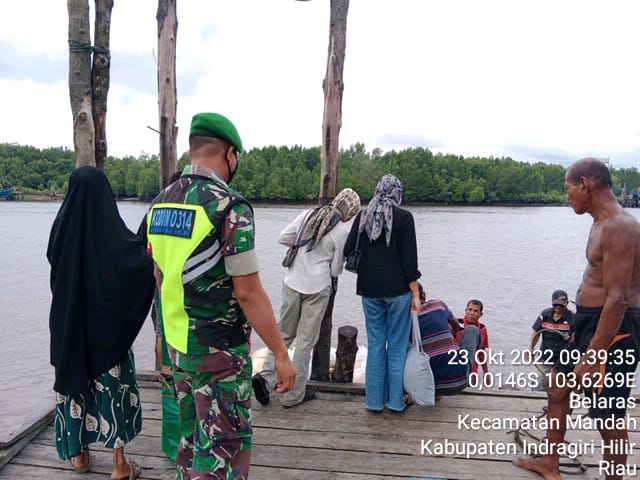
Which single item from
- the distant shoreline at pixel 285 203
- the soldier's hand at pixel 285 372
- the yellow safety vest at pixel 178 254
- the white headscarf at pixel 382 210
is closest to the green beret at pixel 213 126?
the yellow safety vest at pixel 178 254

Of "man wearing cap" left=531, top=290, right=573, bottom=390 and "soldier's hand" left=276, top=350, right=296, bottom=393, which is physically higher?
"soldier's hand" left=276, top=350, right=296, bottom=393

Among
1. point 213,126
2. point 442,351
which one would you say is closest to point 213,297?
point 213,126

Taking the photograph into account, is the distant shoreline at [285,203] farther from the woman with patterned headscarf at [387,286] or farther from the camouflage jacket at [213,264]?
the camouflage jacket at [213,264]

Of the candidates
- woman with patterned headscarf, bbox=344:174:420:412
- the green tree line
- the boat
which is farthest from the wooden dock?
the boat

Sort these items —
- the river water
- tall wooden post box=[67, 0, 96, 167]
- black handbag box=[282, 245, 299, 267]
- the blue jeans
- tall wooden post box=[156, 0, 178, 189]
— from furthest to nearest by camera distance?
the river water
tall wooden post box=[156, 0, 178, 189]
black handbag box=[282, 245, 299, 267]
the blue jeans
tall wooden post box=[67, 0, 96, 167]

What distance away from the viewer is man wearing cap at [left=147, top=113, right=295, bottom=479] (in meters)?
2.12

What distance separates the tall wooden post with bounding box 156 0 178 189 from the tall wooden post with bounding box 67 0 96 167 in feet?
2.30

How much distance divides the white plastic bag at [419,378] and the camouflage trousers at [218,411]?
2.10 metres

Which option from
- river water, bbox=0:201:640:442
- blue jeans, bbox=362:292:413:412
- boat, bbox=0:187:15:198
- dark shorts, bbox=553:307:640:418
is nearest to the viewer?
dark shorts, bbox=553:307:640:418

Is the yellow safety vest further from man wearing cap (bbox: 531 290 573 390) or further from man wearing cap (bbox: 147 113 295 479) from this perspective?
man wearing cap (bbox: 531 290 573 390)

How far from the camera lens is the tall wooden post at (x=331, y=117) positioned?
195 inches

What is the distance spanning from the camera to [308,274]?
429 centimetres

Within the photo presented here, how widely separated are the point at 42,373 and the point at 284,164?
7275 cm

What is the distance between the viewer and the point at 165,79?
4617mm
